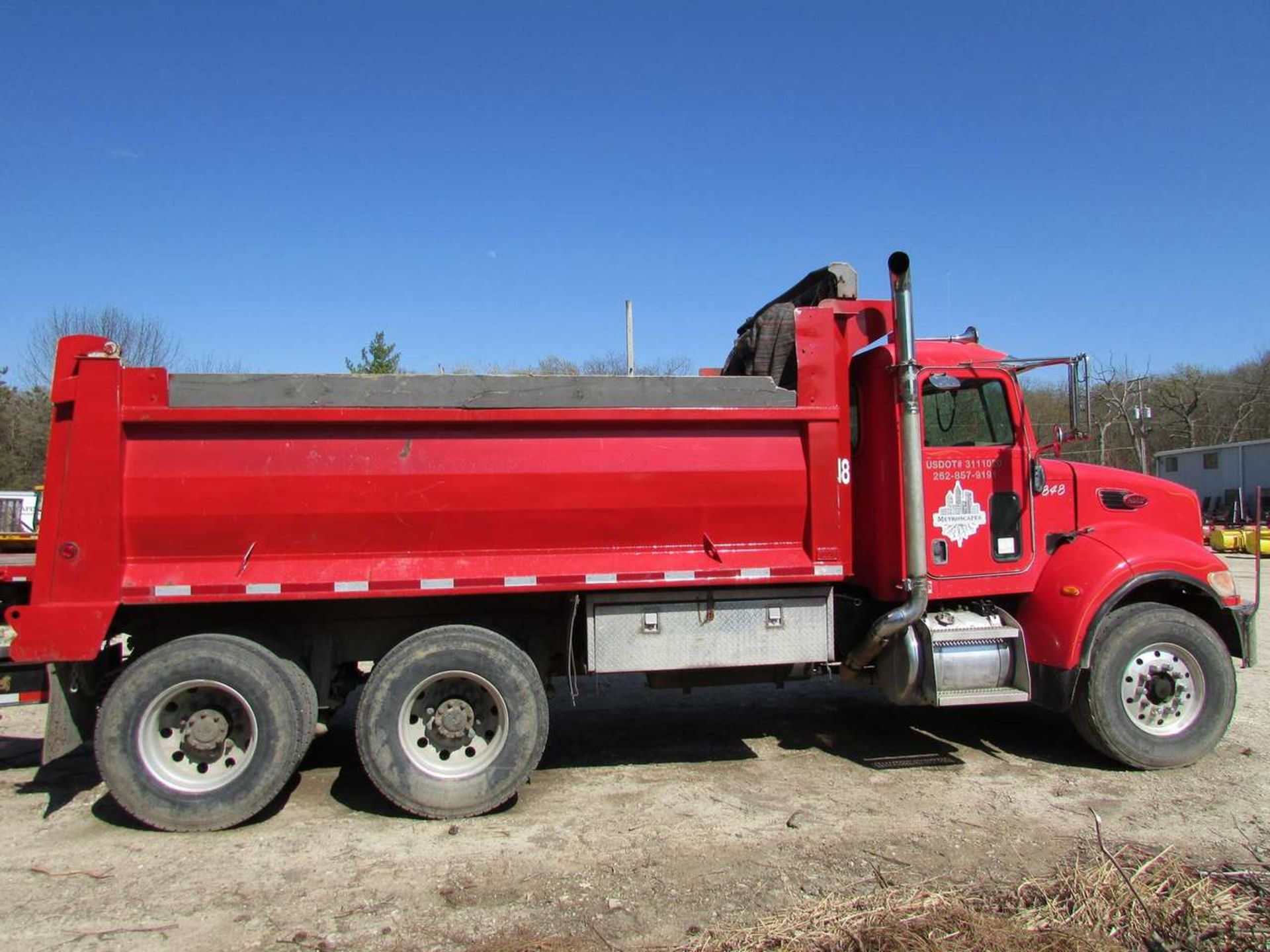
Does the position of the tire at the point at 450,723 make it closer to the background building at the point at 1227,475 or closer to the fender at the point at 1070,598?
the fender at the point at 1070,598

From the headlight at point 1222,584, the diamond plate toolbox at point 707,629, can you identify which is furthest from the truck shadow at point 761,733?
the headlight at point 1222,584

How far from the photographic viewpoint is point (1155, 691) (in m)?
5.80

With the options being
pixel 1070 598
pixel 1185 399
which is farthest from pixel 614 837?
pixel 1185 399

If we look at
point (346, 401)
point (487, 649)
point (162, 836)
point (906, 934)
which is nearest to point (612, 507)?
point (487, 649)

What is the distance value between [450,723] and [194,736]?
1426 mm

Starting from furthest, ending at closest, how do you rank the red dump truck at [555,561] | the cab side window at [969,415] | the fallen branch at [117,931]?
the cab side window at [969,415], the red dump truck at [555,561], the fallen branch at [117,931]

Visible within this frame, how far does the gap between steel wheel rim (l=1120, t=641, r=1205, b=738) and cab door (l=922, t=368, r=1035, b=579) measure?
0.98m

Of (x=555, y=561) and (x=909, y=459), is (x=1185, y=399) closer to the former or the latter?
(x=909, y=459)

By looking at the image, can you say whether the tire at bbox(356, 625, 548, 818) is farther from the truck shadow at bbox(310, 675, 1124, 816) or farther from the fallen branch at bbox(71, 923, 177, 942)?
the fallen branch at bbox(71, 923, 177, 942)

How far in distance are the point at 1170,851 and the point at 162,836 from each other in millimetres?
5386

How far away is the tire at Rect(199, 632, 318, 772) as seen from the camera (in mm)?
4941

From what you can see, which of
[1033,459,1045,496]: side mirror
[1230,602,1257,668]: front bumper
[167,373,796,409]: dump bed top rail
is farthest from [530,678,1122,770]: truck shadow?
[167,373,796,409]: dump bed top rail

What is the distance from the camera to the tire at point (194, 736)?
481 centimetres

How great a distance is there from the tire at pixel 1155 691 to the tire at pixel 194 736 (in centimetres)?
509
